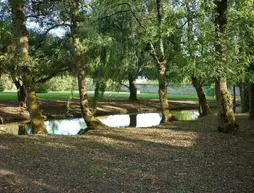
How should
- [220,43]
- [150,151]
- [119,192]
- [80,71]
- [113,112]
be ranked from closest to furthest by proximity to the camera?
[119,192] → [150,151] → [220,43] → [80,71] → [113,112]

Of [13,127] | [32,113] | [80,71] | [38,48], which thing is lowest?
[13,127]

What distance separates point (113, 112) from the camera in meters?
27.9

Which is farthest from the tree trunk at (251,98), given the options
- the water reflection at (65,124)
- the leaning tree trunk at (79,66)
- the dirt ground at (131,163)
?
the water reflection at (65,124)

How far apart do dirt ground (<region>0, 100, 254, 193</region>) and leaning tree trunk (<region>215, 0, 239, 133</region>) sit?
18.2 inches

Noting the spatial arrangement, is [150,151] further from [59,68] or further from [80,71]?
[59,68]

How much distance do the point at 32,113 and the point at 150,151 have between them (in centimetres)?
608

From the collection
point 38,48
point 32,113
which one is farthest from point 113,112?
point 32,113

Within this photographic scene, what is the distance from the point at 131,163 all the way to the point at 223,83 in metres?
5.27

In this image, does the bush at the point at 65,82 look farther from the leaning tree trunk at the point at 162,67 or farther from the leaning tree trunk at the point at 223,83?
the leaning tree trunk at the point at 223,83

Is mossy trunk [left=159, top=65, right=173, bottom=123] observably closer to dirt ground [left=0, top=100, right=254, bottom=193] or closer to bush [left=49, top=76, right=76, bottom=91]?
dirt ground [left=0, top=100, right=254, bottom=193]

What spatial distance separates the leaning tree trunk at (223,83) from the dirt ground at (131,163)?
46cm

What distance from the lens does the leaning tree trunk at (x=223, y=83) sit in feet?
33.6

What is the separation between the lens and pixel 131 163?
24.6 feet

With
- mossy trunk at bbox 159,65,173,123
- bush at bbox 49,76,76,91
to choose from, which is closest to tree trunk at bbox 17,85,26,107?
bush at bbox 49,76,76,91
